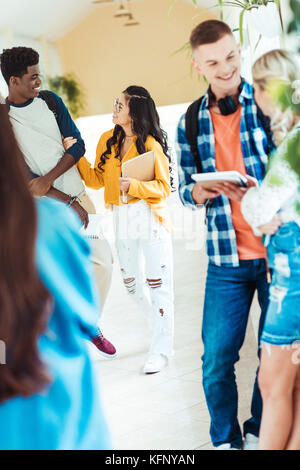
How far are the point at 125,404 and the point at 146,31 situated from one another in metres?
1.55

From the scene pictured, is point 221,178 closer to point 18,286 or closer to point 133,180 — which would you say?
point 133,180

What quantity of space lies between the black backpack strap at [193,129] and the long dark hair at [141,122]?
29 centimetres

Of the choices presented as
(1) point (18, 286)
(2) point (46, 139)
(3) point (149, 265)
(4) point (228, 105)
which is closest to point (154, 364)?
(3) point (149, 265)

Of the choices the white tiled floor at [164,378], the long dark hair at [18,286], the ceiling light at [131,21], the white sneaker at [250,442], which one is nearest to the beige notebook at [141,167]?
the white tiled floor at [164,378]

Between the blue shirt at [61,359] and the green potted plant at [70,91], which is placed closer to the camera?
the blue shirt at [61,359]

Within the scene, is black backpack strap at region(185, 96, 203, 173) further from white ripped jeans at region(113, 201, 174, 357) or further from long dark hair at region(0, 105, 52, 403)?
long dark hair at region(0, 105, 52, 403)

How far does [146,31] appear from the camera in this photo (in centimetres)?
249

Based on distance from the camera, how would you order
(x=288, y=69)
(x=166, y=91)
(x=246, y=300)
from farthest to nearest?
1. (x=166, y=91)
2. (x=246, y=300)
3. (x=288, y=69)

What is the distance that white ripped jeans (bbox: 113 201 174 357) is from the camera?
269cm

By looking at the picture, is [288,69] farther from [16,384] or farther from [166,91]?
[16,384]

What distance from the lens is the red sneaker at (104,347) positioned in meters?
3.01

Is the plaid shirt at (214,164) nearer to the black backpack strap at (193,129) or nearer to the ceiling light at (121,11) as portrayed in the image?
the black backpack strap at (193,129)

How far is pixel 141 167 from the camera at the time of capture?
2.55 meters

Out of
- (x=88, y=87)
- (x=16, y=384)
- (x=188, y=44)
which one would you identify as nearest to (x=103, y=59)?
(x=88, y=87)
